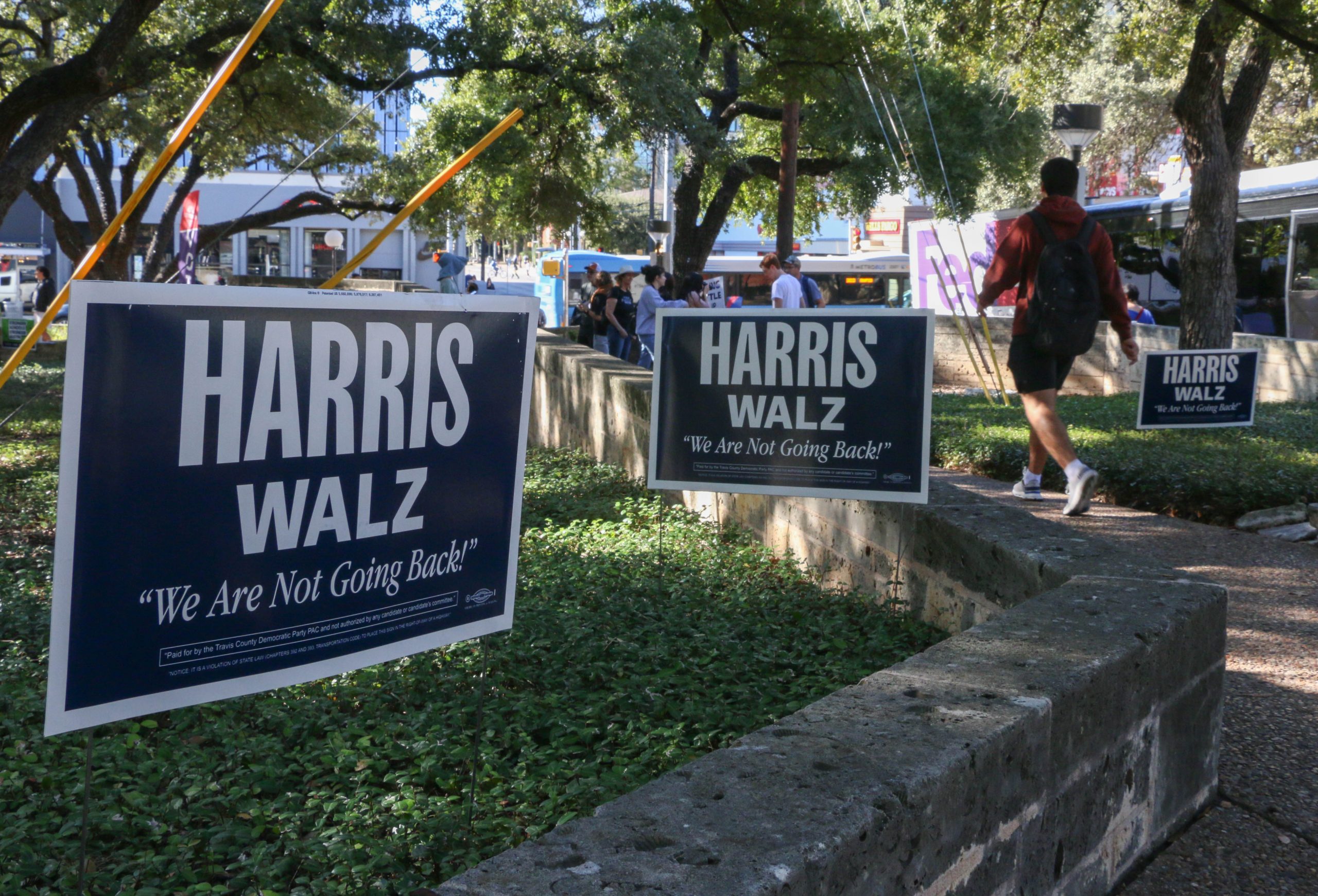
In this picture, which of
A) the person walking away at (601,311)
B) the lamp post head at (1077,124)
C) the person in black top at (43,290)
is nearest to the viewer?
the person walking away at (601,311)

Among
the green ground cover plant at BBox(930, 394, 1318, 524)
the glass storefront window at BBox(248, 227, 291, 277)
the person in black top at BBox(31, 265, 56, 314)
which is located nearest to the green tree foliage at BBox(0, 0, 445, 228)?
the green ground cover plant at BBox(930, 394, 1318, 524)

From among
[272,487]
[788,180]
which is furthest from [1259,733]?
[788,180]

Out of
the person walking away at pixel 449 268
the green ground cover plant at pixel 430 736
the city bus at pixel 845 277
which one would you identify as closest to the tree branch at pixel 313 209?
the person walking away at pixel 449 268

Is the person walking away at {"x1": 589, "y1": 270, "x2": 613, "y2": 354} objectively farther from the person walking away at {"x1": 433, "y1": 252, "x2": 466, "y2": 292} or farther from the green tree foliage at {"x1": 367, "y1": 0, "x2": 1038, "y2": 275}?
the person walking away at {"x1": 433, "y1": 252, "x2": 466, "y2": 292}

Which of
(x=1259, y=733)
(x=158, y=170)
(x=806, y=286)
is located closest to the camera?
(x=1259, y=733)

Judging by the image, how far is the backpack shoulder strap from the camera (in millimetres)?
6512

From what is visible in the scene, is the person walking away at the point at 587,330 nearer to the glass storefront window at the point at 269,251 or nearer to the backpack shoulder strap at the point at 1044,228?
the backpack shoulder strap at the point at 1044,228

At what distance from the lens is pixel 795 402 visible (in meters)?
5.02

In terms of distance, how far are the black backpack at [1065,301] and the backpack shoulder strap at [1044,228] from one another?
0.08 meters

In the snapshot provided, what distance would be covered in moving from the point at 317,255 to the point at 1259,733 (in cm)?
6214

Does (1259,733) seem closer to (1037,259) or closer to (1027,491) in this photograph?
(1037,259)

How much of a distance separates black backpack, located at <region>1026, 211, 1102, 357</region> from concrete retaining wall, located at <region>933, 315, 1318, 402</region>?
4.39 meters

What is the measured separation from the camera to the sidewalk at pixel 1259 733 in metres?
3.06

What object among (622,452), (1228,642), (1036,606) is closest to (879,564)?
(1228,642)
